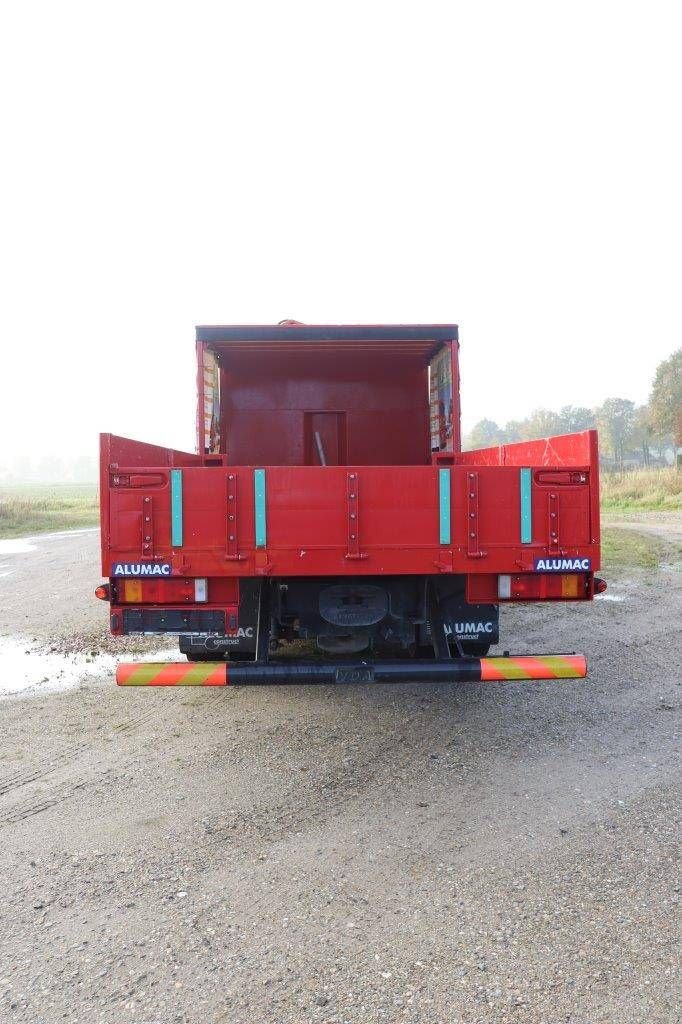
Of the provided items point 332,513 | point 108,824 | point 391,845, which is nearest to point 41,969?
point 108,824

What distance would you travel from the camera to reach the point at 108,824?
10.7ft

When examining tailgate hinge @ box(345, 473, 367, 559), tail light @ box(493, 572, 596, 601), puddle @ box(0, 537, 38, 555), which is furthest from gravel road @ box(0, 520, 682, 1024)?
puddle @ box(0, 537, 38, 555)

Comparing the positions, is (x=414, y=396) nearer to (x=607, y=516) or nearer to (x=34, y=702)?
(x=34, y=702)

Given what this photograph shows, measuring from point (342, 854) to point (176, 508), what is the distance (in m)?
1.90

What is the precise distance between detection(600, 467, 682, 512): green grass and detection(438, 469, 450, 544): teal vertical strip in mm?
22157

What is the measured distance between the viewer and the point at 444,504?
3801 millimetres

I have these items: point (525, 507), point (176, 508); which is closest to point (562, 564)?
point (525, 507)

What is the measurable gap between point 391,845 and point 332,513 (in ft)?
5.46

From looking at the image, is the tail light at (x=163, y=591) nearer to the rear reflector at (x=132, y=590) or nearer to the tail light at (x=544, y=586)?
the rear reflector at (x=132, y=590)

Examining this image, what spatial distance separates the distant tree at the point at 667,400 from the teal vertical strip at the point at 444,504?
40.1m

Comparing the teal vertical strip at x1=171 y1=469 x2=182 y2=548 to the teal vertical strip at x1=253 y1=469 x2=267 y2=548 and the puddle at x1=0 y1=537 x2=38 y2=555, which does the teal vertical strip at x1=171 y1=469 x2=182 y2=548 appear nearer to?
the teal vertical strip at x1=253 y1=469 x2=267 y2=548

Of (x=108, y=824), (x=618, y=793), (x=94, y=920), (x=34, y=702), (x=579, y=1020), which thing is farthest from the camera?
(x=34, y=702)

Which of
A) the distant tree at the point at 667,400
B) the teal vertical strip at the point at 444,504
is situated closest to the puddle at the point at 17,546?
the teal vertical strip at the point at 444,504

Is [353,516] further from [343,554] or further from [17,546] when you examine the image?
[17,546]
